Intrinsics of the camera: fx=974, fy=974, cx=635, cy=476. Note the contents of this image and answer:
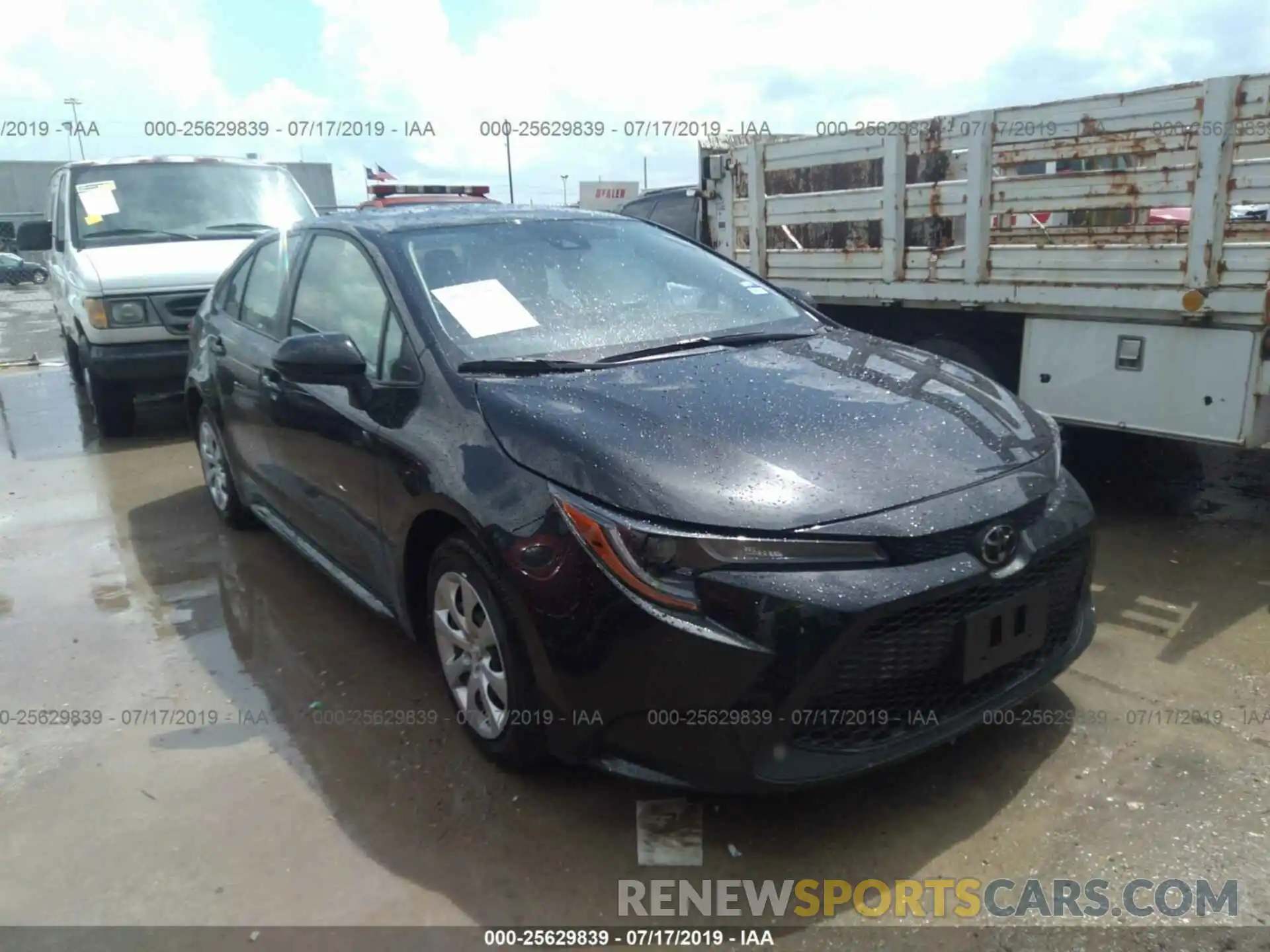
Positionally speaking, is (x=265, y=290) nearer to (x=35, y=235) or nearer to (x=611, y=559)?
(x=611, y=559)

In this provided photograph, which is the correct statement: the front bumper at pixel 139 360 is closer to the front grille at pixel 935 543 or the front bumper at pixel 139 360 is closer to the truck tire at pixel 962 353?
the truck tire at pixel 962 353

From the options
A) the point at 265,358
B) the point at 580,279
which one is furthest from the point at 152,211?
the point at 580,279

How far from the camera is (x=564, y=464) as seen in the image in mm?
2449

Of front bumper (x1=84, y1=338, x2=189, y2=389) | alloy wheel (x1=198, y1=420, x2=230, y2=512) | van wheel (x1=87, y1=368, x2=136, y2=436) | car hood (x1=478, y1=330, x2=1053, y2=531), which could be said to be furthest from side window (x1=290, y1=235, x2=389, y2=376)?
van wheel (x1=87, y1=368, x2=136, y2=436)

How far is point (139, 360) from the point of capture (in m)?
6.89

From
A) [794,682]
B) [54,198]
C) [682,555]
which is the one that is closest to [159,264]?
[54,198]

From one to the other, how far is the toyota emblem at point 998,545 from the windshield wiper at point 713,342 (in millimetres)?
1163

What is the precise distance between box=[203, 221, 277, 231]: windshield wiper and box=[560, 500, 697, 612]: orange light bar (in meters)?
6.13

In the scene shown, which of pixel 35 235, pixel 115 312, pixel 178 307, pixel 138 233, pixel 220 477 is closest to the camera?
pixel 220 477

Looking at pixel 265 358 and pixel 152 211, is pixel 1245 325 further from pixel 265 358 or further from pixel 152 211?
pixel 152 211

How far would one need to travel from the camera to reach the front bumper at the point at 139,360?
22.5 feet

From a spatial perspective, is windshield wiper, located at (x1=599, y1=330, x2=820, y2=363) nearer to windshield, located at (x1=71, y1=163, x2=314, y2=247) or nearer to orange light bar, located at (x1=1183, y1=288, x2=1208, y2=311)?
orange light bar, located at (x1=1183, y1=288, x2=1208, y2=311)

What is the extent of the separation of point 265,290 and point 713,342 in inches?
87.5

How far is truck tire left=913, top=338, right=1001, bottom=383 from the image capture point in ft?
16.7
